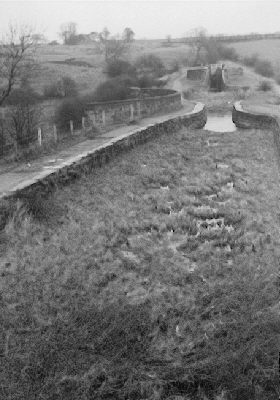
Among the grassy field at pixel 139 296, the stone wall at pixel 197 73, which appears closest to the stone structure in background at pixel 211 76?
the stone wall at pixel 197 73

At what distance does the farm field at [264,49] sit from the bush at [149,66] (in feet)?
59.3

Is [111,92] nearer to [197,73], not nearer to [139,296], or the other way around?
[197,73]

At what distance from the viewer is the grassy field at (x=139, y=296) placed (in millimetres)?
4578

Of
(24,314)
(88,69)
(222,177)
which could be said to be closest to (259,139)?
(222,177)

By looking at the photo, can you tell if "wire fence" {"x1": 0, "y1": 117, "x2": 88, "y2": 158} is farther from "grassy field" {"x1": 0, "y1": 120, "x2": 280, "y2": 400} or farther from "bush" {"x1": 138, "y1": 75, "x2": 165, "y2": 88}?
"bush" {"x1": 138, "y1": 75, "x2": 165, "y2": 88}

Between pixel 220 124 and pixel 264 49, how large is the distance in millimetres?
56739

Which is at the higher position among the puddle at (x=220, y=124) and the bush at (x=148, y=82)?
the bush at (x=148, y=82)

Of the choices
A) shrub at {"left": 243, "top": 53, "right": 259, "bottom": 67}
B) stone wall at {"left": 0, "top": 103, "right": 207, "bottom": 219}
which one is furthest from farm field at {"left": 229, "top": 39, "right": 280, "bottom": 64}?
stone wall at {"left": 0, "top": 103, "right": 207, "bottom": 219}

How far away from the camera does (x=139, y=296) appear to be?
19.6ft

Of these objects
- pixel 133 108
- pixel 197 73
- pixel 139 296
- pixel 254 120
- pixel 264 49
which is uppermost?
pixel 264 49

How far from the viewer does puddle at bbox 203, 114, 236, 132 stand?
2434 centimetres

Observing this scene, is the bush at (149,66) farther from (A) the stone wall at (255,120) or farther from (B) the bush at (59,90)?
(A) the stone wall at (255,120)

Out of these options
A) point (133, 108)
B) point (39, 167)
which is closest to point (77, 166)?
point (39, 167)

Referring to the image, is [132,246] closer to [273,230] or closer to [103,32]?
[273,230]
